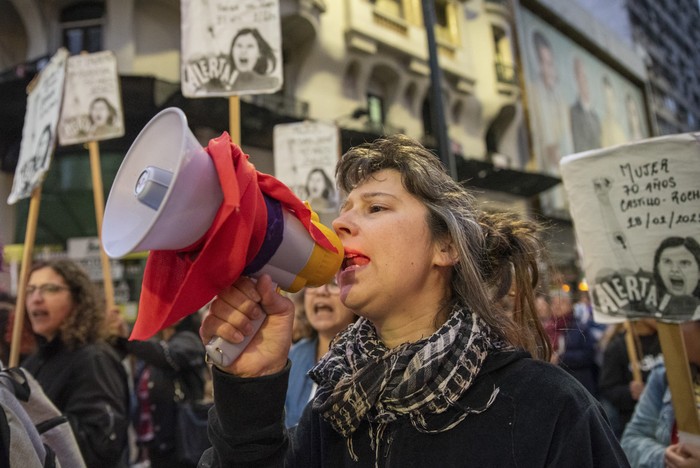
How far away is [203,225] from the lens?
0.92m

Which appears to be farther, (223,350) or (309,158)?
(309,158)

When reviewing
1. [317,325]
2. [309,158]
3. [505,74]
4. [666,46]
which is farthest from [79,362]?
[666,46]

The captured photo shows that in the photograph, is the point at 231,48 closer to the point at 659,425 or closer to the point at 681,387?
the point at 681,387

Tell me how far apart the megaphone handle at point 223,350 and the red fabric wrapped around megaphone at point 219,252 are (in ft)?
0.38

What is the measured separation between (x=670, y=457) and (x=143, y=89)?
1072 cm

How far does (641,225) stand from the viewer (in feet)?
7.30

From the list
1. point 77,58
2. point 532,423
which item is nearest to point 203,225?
point 532,423

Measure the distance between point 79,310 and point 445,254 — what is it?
6.34 feet

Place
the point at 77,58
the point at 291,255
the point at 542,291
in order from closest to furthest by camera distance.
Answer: the point at 291,255, the point at 542,291, the point at 77,58

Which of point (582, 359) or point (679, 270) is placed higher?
point (679, 270)

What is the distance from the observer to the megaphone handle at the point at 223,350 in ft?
3.52

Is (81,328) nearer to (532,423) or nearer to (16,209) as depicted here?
(532,423)

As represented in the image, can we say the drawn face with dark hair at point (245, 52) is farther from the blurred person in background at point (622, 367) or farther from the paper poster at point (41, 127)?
the blurred person in background at point (622, 367)

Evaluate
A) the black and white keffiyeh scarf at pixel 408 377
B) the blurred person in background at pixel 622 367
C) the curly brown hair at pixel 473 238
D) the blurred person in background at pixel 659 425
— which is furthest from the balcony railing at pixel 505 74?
the black and white keffiyeh scarf at pixel 408 377
